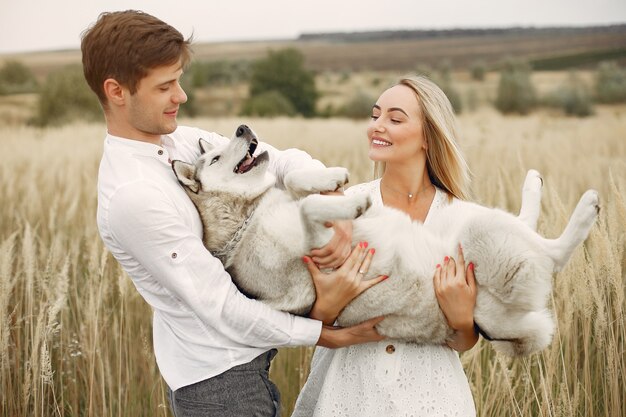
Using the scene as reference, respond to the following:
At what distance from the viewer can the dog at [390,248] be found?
3.26 meters

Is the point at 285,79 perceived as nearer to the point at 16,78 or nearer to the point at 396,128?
the point at 16,78

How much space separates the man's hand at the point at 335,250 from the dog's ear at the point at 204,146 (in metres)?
0.92

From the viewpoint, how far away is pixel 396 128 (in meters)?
3.81

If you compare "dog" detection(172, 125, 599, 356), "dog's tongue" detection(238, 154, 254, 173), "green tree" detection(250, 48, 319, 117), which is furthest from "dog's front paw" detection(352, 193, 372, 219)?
"green tree" detection(250, 48, 319, 117)

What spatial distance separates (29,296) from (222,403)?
215cm

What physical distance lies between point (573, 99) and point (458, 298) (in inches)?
1390

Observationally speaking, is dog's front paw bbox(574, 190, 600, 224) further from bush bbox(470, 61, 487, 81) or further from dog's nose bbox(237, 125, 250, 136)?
bush bbox(470, 61, 487, 81)

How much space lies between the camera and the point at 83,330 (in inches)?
173

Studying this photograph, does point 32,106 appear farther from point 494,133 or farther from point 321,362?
point 321,362

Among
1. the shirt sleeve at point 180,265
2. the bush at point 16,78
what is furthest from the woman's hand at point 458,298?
the bush at point 16,78

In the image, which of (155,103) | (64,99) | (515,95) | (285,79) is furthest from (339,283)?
(285,79)

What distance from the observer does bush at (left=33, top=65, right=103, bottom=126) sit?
96.5ft

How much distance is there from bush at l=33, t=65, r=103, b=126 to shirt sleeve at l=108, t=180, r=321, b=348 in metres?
28.0

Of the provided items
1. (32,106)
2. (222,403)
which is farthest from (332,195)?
(32,106)
